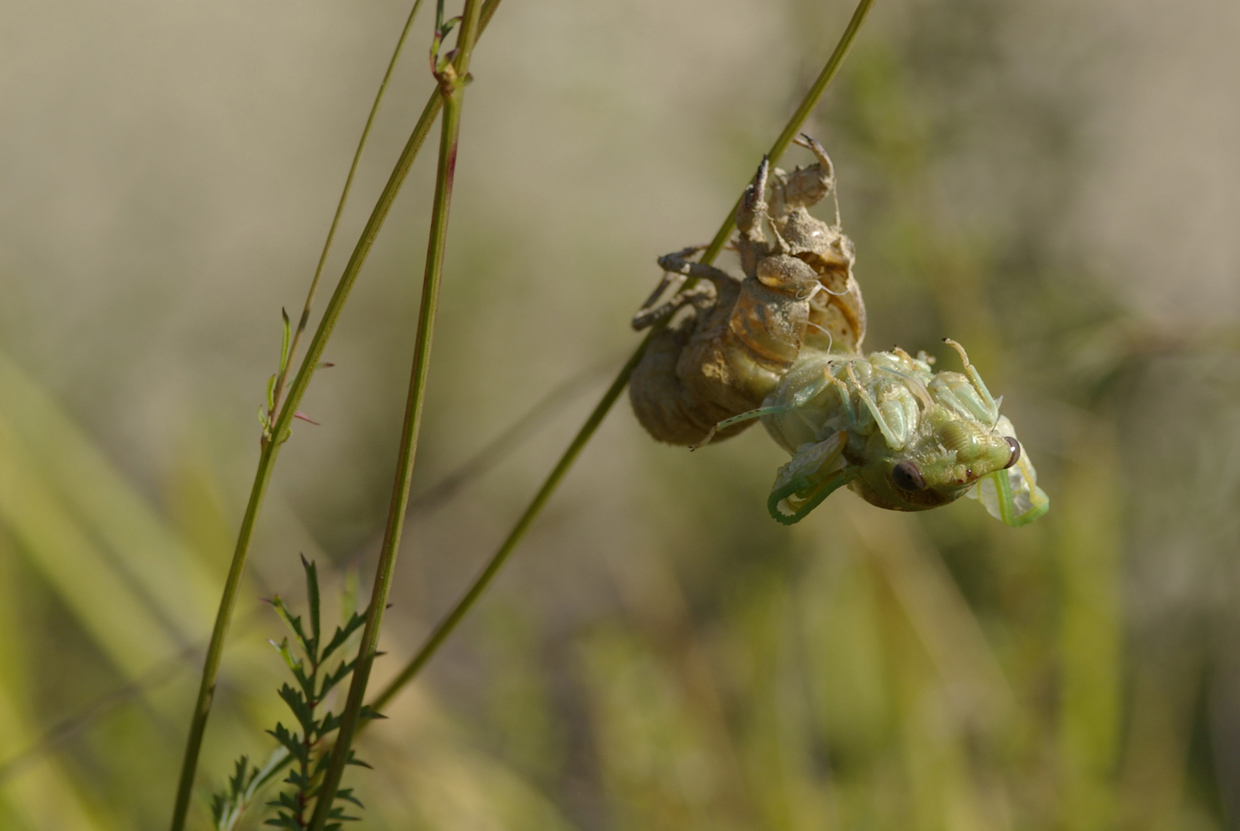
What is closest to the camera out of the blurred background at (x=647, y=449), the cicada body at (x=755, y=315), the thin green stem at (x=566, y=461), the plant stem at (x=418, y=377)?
the plant stem at (x=418, y=377)

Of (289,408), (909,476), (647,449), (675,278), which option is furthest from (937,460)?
(647,449)

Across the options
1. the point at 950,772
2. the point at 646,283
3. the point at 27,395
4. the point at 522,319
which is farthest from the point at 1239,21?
the point at 27,395

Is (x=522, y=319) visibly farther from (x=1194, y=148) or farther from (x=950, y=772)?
(x=1194, y=148)

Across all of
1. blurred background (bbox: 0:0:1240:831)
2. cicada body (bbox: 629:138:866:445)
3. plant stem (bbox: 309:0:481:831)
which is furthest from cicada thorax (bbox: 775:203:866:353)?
plant stem (bbox: 309:0:481:831)

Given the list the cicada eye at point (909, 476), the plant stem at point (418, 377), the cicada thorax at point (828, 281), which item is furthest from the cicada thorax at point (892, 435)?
the plant stem at point (418, 377)

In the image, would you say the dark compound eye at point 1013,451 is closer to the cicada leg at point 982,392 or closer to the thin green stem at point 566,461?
the cicada leg at point 982,392

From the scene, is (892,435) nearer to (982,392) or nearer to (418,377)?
(982,392)

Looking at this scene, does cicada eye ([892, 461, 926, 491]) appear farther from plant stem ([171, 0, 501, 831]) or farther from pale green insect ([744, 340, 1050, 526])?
plant stem ([171, 0, 501, 831])

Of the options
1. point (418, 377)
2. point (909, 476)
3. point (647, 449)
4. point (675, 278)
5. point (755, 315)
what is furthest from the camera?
point (647, 449)
